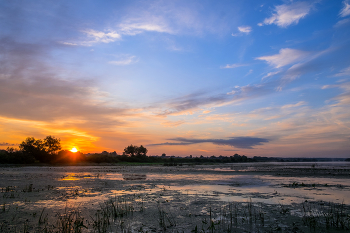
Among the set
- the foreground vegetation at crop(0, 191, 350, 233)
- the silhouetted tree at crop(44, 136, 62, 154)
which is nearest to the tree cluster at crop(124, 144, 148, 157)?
the silhouetted tree at crop(44, 136, 62, 154)

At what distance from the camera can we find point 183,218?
10.6 meters

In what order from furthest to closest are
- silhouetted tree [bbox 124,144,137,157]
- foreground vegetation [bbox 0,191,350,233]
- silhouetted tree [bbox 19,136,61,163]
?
Answer: silhouetted tree [bbox 124,144,137,157], silhouetted tree [bbox 19,136,61,163], foreground vegetation [bbox 0,191,350,233]

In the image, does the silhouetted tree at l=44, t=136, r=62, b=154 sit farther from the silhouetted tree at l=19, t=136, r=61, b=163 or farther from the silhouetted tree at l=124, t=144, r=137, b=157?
the silhouetted tree at l=124, t=144, r=137, b=157

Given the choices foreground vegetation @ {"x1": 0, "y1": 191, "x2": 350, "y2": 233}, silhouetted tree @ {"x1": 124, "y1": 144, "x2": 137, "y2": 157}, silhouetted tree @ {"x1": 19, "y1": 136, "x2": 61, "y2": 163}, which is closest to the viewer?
foreground vegetation @ {"x1": 0, "y1": 191, "x2": 350, "y2": 233}

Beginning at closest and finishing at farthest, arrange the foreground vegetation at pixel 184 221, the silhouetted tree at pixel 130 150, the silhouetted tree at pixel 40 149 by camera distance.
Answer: the foreground vegetation at pixel 184 221 → the silhouetted tree at pixel 40 149 → the silhouetted tree at pixel 130 150

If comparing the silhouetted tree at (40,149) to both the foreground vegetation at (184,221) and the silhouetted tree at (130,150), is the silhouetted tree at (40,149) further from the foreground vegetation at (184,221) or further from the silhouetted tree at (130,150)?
the foreground vegetation at (184,221)

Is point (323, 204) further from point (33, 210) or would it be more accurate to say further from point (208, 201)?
point (33, 210)

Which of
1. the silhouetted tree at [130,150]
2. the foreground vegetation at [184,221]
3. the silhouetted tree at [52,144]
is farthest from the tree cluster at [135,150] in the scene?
the foreground vegetation at [184,221]

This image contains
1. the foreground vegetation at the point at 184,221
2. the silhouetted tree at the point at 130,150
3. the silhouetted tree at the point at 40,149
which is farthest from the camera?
the silhouetted tree at the point at 130,150

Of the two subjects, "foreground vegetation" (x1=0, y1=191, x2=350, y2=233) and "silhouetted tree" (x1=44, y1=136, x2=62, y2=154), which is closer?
"foreground vegetation" (x1=0, y1=191, x2=350, y2=233)

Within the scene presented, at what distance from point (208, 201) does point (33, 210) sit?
33.4 feet

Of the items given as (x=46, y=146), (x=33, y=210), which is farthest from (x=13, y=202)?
(x=46, y=146)

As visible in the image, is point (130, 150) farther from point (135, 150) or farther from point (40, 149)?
point (40, 149)

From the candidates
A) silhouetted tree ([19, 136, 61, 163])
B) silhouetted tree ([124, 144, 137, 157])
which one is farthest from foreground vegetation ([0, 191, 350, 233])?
silhouetted tree ([124, 144, 137, 157])
